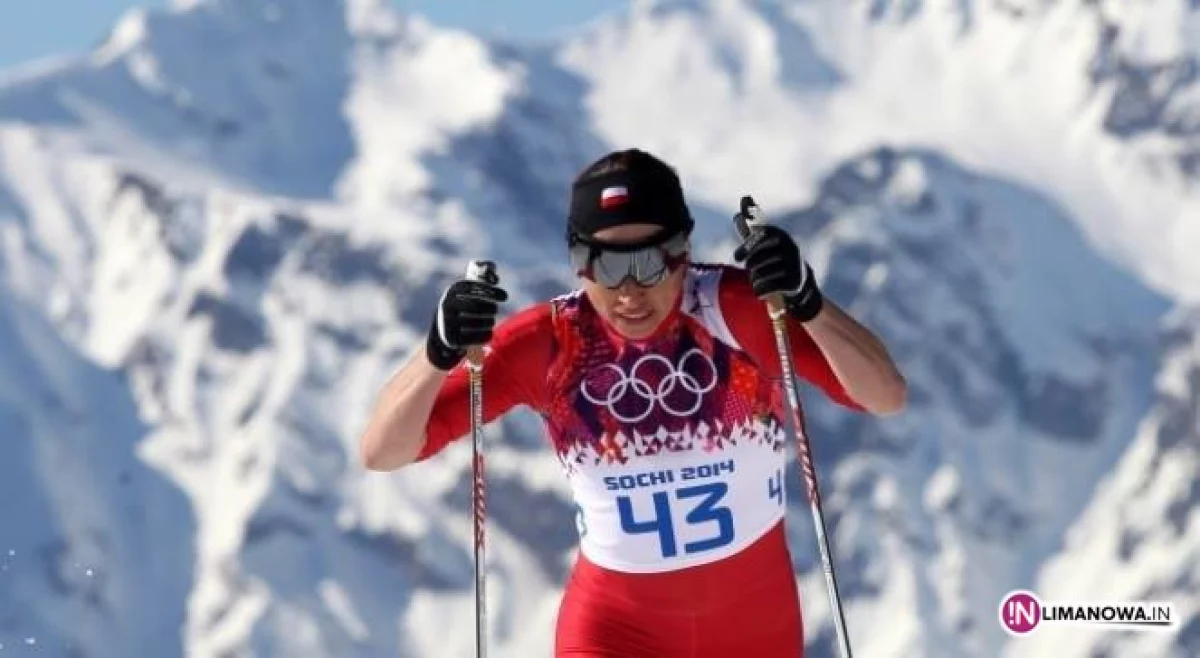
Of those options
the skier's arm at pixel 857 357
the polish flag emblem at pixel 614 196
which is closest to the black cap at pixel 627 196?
the polish flag emblem at pixel 614 196

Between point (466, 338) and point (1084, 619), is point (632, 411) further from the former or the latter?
point (1084, 619)

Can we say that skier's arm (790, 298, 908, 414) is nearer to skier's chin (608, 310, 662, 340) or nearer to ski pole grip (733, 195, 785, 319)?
ski pole grip (733, 195, 785, 319)

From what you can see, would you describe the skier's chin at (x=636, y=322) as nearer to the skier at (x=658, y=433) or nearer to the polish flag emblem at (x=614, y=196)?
the skier at (x=658, y=433)

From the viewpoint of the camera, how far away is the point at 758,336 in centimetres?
875

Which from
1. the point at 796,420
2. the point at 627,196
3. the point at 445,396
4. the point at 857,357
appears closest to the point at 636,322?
the point at 627,196

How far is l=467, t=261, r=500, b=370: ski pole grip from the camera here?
855 centimetres

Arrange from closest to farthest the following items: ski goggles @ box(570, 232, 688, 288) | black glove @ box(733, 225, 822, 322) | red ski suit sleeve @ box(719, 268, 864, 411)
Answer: black glove @ box(733, 225, 822, 322)
ski goggles @ box(570, 232, 688, 288)
red ski suit sleeve @ box(719, 268, 864, 411)

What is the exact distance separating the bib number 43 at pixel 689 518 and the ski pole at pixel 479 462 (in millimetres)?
635

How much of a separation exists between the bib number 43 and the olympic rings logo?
1.08ft

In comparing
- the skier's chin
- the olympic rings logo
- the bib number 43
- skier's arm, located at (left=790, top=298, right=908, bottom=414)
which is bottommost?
the bib number 43

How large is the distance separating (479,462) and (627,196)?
1423 millimetres

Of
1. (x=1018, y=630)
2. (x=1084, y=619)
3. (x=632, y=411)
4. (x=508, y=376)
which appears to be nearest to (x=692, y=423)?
(x=632, y=411)

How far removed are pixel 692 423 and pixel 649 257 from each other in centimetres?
85

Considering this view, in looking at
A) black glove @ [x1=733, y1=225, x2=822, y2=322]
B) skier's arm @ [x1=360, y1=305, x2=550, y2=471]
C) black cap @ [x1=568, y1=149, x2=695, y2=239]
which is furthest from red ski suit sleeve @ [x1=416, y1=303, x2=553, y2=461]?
black glove @ [x1=733, y1=225, x2=822, y2=322]
